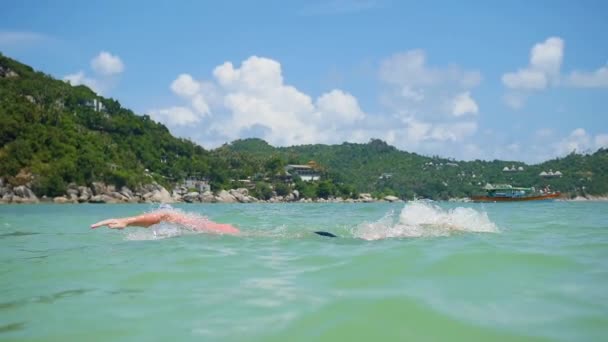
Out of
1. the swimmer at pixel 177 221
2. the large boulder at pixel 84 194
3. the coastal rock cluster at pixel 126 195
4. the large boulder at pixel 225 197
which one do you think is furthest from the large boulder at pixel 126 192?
the swimmer at pixel 177 221

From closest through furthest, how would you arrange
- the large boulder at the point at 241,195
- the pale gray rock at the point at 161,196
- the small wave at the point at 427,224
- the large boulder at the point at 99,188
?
the small wave at the point at 427,224 → the large boulder at the point at 99,188 → the pale gray rock at the point at 161,196 → the large boulder at the point at 241,195

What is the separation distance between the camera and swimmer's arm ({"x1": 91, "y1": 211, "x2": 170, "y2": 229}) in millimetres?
8281

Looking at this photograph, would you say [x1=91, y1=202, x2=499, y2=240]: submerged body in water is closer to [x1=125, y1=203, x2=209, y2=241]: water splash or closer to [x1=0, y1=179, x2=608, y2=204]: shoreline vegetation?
[x1=125, y1=203, x2=209, y2=241]: water splash

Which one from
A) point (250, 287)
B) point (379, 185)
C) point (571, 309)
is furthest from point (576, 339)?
point (379, 185)

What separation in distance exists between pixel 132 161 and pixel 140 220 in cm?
8103

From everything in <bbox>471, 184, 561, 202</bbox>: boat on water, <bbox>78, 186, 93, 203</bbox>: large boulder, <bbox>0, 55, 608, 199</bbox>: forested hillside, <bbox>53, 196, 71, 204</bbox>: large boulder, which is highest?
<bbox>0, 55, 608, 199</bbox>: forested hillside

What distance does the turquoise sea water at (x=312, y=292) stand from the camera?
10.7 feet

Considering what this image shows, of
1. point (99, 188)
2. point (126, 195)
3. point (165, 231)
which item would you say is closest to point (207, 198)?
point (126, 195)

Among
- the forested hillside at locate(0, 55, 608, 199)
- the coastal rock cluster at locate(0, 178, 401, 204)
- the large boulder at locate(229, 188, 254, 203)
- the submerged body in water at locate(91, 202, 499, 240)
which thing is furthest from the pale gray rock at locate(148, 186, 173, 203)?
the submerged body in water at locate(91, 202, 499, 240)

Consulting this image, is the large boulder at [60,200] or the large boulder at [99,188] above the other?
the large boulder at [99,188]

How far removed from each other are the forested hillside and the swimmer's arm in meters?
61.3

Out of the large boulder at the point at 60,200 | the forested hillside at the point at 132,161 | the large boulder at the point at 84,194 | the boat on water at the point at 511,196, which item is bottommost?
the large boulder at the point at 60,200

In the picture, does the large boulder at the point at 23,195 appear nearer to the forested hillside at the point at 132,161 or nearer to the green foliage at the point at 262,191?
the forested hillside at the point at 132,161

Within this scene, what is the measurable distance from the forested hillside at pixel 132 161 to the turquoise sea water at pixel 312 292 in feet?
213
